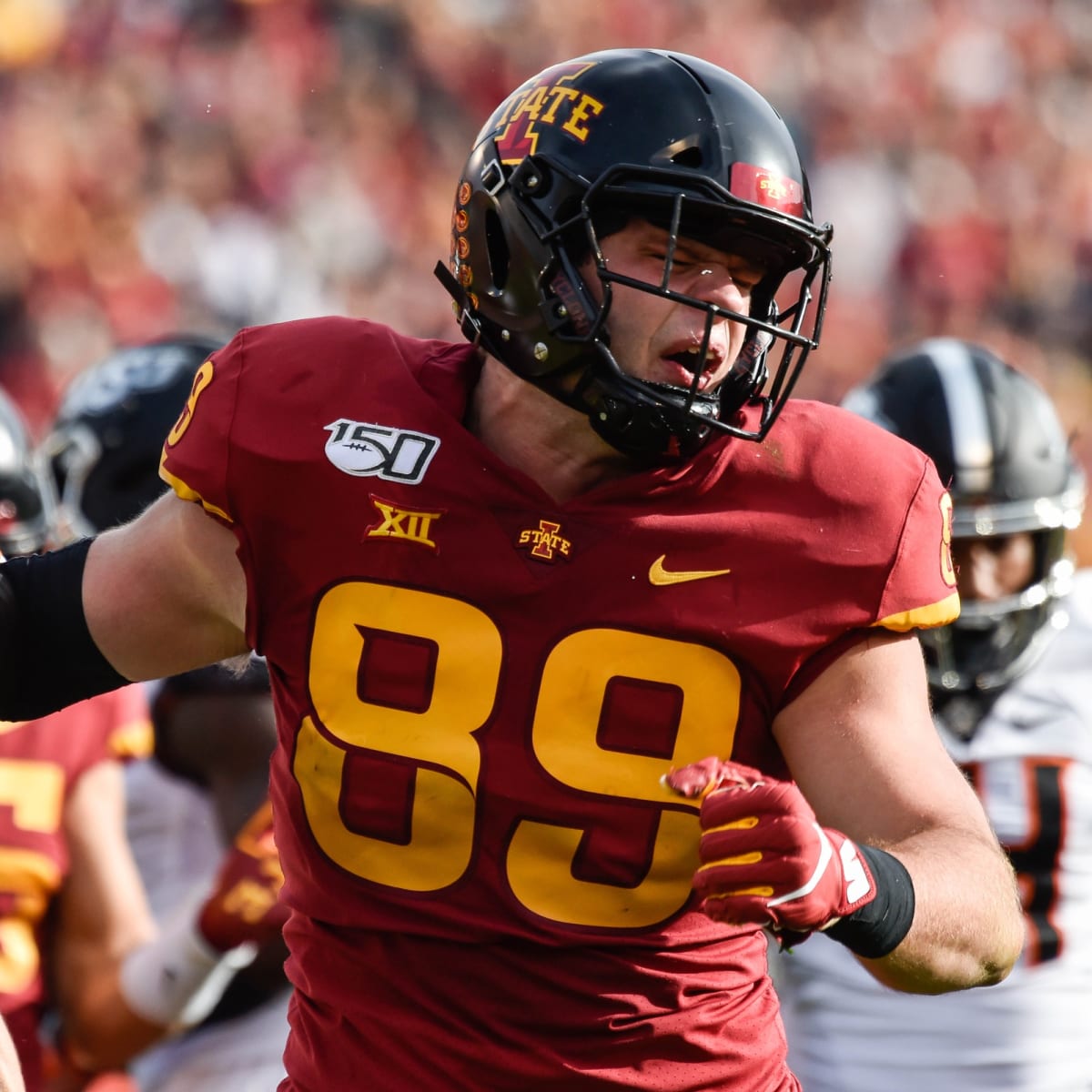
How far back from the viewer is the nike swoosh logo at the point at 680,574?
2.10 meters

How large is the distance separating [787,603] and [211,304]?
7.42m

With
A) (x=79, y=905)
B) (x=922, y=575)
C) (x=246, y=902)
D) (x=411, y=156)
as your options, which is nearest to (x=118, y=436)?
(x=79, y=905)

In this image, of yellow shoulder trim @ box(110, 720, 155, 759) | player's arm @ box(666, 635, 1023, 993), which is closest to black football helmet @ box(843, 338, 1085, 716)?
player's arm @ box(666, 635, 1023, 993)

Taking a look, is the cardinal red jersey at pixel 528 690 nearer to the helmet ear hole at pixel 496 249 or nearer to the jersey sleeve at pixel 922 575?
the jersey sleeve at pixel 922 575

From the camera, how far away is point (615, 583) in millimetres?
2100

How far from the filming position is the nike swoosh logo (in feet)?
6.88

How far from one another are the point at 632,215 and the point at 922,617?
23.8 inches

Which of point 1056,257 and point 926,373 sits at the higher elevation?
point 926,373

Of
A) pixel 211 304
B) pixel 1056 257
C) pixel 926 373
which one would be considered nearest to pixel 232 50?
pixel 211 304

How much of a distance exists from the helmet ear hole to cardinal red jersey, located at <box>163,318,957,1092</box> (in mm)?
251

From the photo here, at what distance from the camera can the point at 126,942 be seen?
3475 millimetres

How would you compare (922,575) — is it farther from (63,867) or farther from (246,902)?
(63,867)

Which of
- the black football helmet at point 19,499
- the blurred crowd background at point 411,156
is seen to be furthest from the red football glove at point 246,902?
the blurred crowd background at point 411,156

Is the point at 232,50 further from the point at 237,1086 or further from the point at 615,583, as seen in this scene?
the point at 615,583
